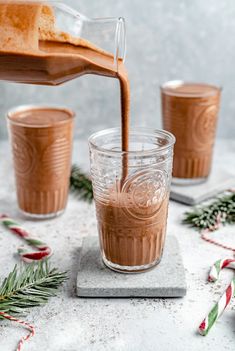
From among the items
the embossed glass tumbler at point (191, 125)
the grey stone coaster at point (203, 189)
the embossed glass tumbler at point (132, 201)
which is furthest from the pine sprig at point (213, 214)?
the embossed glass tumbler at point (132, 201)

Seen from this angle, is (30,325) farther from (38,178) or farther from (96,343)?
(38,178)

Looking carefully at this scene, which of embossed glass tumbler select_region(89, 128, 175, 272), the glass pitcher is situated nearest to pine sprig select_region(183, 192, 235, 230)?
embossed glass tumbler select_region(89, 128, 175, 272)

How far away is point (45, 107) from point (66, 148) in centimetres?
17

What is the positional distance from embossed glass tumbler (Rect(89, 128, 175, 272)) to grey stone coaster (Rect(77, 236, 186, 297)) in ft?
0.08

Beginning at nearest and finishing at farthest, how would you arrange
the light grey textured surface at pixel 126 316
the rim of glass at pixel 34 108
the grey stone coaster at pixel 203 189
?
the light grey textured surface at pixel 126 316 → the rim of glass at pixel 34 108 → the grey stone coaster at pixel 203 189

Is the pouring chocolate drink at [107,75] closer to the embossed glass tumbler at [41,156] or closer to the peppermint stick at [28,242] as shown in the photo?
the peppermint stick at [28,242]

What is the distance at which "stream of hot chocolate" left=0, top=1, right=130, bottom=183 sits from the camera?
3.84ft

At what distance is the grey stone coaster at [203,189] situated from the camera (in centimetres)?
172

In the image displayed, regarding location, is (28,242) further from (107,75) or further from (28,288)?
(107,75)

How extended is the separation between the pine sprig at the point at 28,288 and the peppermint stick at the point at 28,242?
66 millimetres

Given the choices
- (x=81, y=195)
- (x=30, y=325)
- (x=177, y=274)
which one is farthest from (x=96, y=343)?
(x=81, y=195)

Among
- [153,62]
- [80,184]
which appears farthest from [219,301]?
[153,62]

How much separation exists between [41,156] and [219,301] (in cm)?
63

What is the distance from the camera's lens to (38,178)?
1.60 m
